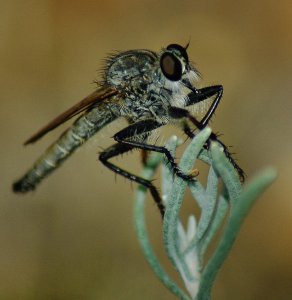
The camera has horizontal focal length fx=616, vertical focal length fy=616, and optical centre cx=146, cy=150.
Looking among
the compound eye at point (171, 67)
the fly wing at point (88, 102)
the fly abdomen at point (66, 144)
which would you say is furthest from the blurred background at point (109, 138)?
the compound eye at point (171, 67)

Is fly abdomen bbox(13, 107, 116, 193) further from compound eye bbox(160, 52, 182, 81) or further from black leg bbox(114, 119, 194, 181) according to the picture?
compound eye bbox(160, 52, 182, 81)

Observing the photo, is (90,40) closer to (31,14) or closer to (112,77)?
(31,14)

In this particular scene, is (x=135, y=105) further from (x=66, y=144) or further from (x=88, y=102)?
(x=66, y=144)

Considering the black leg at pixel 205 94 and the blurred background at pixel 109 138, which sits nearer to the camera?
the black leg at pixel 205 94

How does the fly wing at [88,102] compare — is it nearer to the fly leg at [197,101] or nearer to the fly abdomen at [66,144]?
the fly abdomen at [66,144]

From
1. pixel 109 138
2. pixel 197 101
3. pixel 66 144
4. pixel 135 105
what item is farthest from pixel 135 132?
pixel 109 138

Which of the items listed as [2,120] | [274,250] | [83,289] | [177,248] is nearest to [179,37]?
[2,120]
